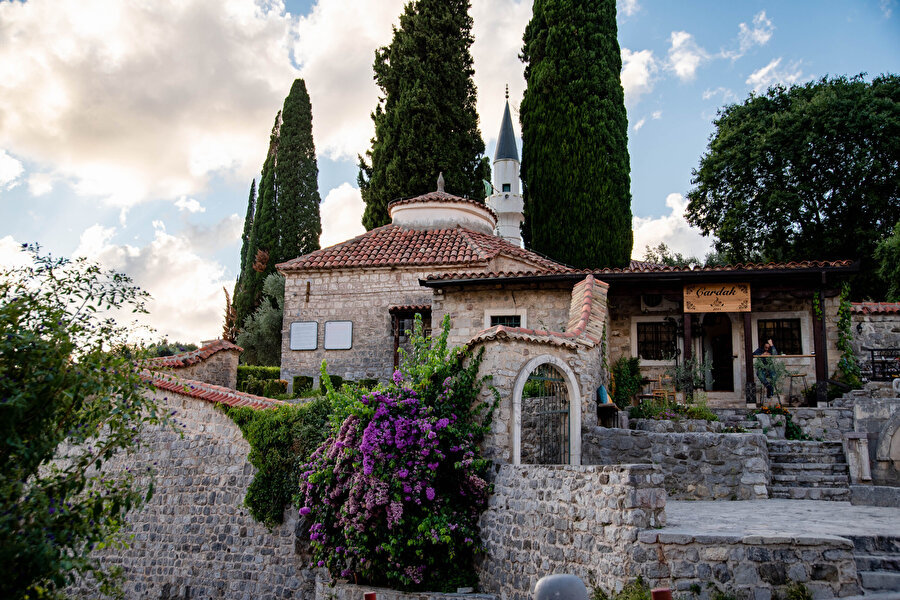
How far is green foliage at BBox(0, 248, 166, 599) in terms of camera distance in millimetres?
6215

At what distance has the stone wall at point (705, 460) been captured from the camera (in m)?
11.3

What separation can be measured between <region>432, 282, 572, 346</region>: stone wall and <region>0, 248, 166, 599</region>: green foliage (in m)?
9.24

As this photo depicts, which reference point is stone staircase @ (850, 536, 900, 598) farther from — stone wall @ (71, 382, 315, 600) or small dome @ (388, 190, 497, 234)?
small dome @ (388, 190, 497, 234)

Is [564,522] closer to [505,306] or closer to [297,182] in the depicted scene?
[505,306]

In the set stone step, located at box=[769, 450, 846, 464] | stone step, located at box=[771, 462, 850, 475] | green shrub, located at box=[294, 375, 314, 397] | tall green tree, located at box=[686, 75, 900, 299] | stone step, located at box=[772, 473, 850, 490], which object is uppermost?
tall green tree, located at box=[686, 75, 900, 299]

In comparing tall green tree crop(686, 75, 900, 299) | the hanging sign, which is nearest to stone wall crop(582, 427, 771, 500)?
the hanging sign

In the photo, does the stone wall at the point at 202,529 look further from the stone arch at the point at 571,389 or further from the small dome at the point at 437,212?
the small dome at the point at 437,212

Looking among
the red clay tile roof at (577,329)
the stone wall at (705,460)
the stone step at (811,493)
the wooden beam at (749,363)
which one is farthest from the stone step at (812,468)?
the wooden beam at (749,363)

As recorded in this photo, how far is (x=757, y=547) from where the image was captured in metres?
6.87

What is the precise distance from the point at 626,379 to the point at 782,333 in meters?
3.95

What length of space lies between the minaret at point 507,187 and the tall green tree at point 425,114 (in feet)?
24.2

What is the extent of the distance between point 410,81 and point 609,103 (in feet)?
23.3

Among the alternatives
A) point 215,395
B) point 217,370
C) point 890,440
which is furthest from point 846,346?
point 217,370

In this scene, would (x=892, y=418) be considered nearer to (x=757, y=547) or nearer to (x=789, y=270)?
(x=757, y=547)
